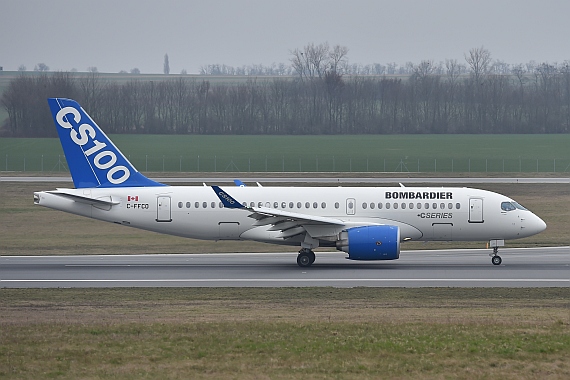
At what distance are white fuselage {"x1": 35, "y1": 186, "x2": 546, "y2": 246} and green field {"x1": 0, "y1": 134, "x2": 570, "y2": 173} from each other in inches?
1620

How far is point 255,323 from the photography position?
17531 mm

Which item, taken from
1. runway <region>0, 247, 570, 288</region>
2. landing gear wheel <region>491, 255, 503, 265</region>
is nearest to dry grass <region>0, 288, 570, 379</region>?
runway <region>0, 247, 570, 288</region>

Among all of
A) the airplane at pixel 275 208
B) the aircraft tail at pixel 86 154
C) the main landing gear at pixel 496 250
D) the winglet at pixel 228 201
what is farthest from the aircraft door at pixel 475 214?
the aircraft tail at pixel 86 154

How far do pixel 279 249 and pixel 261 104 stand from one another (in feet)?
293

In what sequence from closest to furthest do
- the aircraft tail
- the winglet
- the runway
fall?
the runway
the winglet
the aircraft tail

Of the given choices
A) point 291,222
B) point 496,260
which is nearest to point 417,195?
point 496,260

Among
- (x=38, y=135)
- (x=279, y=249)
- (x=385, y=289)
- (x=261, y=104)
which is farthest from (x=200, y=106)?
(x=385, y=289)

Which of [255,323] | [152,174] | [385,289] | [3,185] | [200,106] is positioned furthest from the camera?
[200,106]

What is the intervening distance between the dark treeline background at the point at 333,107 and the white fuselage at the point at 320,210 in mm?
80347

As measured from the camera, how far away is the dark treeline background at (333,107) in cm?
11881

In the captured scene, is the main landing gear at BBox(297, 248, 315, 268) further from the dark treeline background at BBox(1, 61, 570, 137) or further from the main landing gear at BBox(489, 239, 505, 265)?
the dark treeline background at BBox(1, 61, 570, 137)

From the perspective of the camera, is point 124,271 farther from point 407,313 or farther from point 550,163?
point 550,163

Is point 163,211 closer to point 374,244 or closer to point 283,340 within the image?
point 374,244

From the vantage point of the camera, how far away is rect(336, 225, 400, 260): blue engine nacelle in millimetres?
29453
